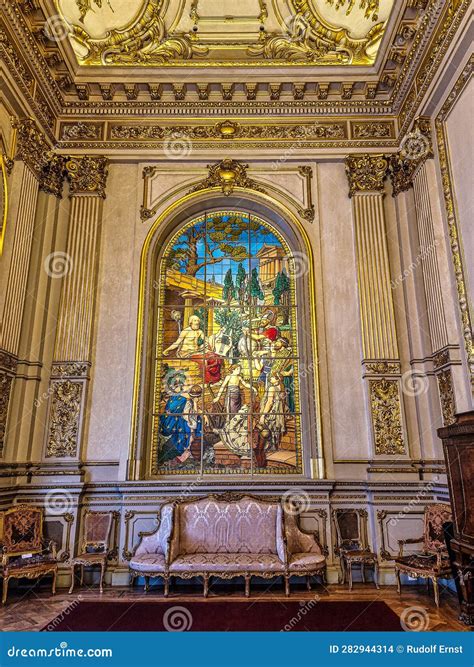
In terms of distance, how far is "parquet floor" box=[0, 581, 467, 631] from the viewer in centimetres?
481

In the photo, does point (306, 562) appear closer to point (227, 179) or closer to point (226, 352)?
point (226, 352)

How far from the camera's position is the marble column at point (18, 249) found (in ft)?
21.0

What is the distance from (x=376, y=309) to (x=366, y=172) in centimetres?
223

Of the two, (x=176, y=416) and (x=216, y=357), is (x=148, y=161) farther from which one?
(x=176, y=416)

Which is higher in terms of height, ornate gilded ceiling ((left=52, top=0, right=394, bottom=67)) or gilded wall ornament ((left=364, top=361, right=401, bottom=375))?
ornate gilded ceiling ((left=52, top=0, right=394, bottom=67))

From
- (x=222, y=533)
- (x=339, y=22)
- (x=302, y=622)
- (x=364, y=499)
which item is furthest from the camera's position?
(x=339, y=22)

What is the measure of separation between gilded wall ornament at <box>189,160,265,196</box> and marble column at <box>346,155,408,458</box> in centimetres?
160

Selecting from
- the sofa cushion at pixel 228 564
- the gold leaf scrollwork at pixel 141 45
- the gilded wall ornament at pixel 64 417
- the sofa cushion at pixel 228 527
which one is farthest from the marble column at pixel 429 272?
the gilded wall ornament at pixel 64 417

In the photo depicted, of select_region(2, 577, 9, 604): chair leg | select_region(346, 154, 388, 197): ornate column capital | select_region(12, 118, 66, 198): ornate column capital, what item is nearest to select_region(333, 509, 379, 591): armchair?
select_region(2, 577, 9, 604): chair leg

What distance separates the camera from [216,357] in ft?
24.4

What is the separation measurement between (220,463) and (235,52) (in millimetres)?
6399

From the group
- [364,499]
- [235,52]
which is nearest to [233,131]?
[235,52]

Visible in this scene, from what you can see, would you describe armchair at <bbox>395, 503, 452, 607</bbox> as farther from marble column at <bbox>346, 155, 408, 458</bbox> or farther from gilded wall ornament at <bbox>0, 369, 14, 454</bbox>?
gilded wall ornament at <bbox>0, 369, 14, 454</bbox>

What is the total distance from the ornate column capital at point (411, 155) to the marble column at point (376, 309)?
19cm
